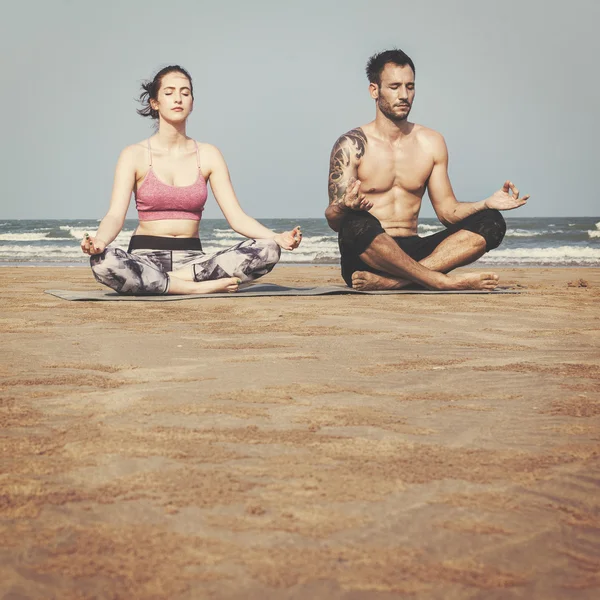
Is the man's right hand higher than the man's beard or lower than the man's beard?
lower

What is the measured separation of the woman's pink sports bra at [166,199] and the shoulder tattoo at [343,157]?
91 cm

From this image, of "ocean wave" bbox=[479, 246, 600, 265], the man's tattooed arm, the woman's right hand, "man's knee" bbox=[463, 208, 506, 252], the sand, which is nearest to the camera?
the sand

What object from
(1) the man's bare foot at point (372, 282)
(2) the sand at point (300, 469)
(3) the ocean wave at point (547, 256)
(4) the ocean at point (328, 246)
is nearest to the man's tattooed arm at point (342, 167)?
(1) the man's bare foot at point (372, 282)

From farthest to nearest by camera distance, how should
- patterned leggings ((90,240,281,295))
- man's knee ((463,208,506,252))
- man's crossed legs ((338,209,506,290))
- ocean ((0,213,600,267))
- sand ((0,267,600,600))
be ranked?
ocean ((0,213,600,267))
man's knee ((463,208,506,252))
man's crossed legs ((338,209,506,290))
patterned leggings ((90,240,281,295))
sand ((0,267,600,600))

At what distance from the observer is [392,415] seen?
236cm

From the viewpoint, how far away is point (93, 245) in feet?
17.6

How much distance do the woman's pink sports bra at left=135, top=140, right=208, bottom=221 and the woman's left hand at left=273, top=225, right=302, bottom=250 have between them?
0.67 meters

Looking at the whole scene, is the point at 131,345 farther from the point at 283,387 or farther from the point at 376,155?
the point at 376,155

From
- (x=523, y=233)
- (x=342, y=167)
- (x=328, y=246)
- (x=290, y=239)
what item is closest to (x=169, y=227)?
(x=290, y=239)

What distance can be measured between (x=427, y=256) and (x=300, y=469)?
4.75 metres

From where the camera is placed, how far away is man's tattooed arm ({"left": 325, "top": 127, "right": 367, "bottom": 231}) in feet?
19.7

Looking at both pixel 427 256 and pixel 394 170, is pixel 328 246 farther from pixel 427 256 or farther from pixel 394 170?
pixel 394 170

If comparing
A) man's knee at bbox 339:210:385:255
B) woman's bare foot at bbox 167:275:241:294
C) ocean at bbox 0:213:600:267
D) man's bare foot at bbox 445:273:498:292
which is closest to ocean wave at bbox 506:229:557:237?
ocean at bbox 0:213:600:267

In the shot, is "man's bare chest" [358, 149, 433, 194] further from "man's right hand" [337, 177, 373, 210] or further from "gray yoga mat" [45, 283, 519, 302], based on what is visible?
"gray yoga mat" [45, 283, 519, 302]
